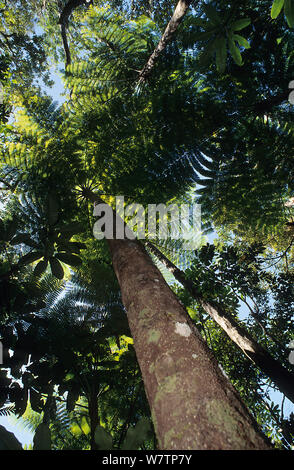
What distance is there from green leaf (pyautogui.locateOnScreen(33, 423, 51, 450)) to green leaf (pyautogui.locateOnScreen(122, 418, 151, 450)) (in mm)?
343

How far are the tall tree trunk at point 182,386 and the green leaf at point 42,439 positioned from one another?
0.57m

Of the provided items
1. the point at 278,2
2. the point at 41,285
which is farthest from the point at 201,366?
the point at 41,285

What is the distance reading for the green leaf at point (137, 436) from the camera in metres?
0.98

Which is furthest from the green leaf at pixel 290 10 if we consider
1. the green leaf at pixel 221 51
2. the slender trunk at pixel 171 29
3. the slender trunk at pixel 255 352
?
the slender trunk at pixel 255 352

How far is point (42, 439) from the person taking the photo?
105cm

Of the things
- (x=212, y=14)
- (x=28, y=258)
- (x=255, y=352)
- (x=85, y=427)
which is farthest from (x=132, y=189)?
(x=85, y=427)

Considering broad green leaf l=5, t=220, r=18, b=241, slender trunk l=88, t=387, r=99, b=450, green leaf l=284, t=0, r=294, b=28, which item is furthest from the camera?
broad green leaf l=5, t=220, r=18, b=241

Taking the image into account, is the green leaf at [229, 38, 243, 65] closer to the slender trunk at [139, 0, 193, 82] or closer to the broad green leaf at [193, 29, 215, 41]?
the broad green leaf at [193, 29, 215, 41]

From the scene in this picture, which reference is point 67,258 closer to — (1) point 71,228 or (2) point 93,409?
(1) point 71,228

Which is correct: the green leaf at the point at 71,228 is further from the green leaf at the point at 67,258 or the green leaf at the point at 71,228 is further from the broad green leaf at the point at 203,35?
the broad green leaf at the point at 203,35

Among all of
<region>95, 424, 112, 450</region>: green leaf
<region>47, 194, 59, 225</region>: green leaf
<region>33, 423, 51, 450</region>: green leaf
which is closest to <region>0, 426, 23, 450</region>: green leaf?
<region>33, 423, 51, 450</region>: green leaf

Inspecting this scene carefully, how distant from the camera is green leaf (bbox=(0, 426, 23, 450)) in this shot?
3.51 ft

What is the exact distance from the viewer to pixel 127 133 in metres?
4.19

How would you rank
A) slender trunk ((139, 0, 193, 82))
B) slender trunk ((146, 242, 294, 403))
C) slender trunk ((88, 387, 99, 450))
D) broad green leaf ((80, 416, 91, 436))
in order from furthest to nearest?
broad green leaf ((80, 416, 91, 436))
slender trunk ((139, 0, 193, 82))
slender trunk ((146, 242, 294, 403))
slender trunk ((88, 387, 99, 450))
